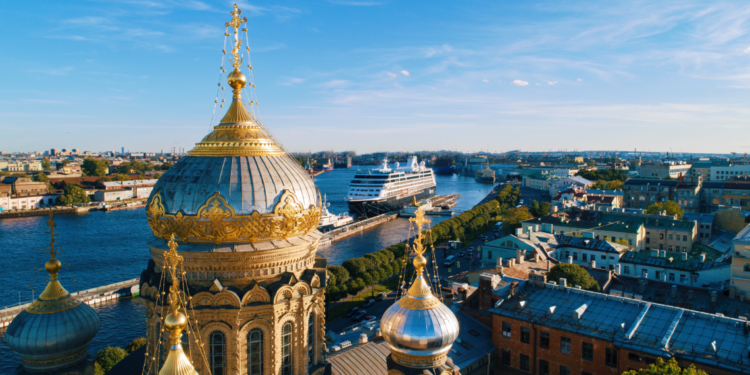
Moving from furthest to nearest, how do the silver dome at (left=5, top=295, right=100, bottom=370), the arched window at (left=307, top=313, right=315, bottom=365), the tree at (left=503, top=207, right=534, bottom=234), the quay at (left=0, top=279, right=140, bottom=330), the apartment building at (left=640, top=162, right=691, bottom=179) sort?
1. the apartment building at (left=640, top=162, right=691, bottom=179)
2. the tree at (left=503, top=207, right=534, bottom=234)
3. the quay at (left=0, top=279, right=140, bottom=330)
4. the silver dome at (left=5, top=295, right=100, bottom=370)
5. the arched window at (left=307, top=313, right=315, bottom=365)

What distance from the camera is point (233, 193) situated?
9656 millimetres

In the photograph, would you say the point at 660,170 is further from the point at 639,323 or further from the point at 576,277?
the point at 639,323

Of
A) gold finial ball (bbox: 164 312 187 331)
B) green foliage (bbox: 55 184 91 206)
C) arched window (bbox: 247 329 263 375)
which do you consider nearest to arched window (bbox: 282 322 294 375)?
arched window (bbox: 247 329 263 375)

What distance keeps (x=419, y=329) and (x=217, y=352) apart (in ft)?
13.4

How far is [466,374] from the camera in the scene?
19.4 m

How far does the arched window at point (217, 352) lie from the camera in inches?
379

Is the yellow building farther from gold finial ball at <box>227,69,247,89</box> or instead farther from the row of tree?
gold finial ball at <box>227,69,247,89</box>

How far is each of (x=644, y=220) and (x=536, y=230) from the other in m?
10.1

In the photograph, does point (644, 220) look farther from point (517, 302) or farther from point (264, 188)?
point (264, 188)

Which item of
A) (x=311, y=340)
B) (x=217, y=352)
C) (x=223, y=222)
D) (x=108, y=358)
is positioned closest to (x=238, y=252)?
(x=223, y=222)

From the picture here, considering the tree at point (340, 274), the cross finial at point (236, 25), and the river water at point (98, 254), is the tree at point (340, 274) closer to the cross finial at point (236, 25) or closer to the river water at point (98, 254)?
the river water at point (98, 254)

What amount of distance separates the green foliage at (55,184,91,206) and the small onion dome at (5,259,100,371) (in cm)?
9561

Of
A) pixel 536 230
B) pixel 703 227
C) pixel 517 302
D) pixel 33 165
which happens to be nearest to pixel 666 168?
pixel 703 227

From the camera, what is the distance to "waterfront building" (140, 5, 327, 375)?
9.48 meters
